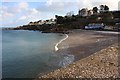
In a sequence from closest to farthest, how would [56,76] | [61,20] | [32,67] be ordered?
1. [56,76]
2. [32,67]
3. [61,20]

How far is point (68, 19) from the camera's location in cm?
15475

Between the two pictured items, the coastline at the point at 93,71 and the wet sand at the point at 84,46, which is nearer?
the coastline at the point at 93,71

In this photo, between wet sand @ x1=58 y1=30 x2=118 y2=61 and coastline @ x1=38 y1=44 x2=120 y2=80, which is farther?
wet sand @ x1=58 y1=30 x2=118 y2=61

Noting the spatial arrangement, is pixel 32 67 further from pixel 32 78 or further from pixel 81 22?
pixel 81 22

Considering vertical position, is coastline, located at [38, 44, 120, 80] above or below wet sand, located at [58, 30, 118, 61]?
below

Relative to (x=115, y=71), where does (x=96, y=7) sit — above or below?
above

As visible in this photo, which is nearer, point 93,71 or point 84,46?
point 93,71

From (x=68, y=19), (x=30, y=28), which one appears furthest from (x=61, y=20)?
(x=30, y=28)

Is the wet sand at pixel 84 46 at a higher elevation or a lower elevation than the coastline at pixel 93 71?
higher

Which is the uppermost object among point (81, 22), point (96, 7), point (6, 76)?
point (96, 7)

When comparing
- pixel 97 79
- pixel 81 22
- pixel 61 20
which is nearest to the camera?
pixel 97 79

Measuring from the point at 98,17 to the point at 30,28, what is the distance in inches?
2705

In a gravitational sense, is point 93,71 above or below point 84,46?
below

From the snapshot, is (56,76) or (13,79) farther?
(13,79)
